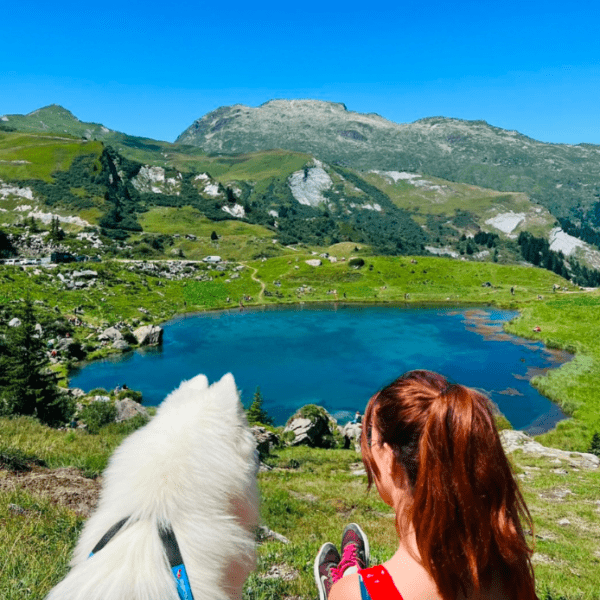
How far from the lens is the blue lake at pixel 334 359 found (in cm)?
3566

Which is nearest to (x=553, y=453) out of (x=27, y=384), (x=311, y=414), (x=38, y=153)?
(x=311, y=414)

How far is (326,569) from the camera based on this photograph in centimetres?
349

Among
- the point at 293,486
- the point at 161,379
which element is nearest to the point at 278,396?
the point at 161,379

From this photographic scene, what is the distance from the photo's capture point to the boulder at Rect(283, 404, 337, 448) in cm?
2173

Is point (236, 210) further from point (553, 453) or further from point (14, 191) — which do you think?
point (553, 453)

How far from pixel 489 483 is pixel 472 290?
96492mm

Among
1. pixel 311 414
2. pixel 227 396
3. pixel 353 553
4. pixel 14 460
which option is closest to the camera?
pixel 227 396

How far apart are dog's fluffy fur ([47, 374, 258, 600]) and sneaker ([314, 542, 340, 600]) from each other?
1371mm

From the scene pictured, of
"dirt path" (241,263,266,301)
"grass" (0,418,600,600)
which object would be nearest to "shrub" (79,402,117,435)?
"grass" (0,418,600,600)

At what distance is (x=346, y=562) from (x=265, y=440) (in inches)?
614

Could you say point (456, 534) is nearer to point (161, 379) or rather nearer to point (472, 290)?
point (161, 379)

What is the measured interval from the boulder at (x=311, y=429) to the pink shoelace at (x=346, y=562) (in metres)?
18.3

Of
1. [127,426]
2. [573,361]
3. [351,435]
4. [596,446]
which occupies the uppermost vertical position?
[127,426]

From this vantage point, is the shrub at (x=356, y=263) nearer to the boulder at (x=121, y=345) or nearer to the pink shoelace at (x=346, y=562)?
the boulder at (x=121, y=345)
